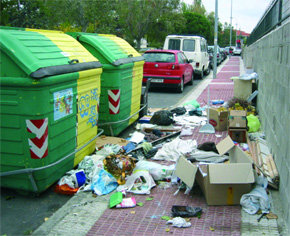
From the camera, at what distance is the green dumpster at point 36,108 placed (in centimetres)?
425

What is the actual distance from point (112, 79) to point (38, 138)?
2.75 metres

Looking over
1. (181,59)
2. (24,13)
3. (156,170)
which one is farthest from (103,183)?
(24,13)

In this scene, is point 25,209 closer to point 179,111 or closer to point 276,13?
point 179,111

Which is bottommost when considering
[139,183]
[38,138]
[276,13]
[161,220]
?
[161,220]

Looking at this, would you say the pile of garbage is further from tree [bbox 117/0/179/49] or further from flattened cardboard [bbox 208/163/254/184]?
tree [bbox 117/0/179/49]

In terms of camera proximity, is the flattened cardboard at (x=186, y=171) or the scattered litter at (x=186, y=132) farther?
the scattered litter at (x=186, y=132)

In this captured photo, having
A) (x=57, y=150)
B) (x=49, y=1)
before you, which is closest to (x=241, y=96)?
(x=57, y=150)

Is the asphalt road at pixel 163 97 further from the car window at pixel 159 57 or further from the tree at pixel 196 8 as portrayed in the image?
the tree at pixel 196 8

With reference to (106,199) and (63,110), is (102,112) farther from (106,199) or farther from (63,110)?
(106,199)

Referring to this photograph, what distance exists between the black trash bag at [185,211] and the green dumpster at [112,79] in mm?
3140

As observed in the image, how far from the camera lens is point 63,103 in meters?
4.86

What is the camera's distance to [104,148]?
632 centimetres

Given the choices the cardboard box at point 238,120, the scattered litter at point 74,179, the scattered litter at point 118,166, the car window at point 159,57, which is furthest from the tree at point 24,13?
the scattered litter at point 74,179

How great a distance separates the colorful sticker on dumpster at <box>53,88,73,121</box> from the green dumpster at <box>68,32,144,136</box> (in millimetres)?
1860
